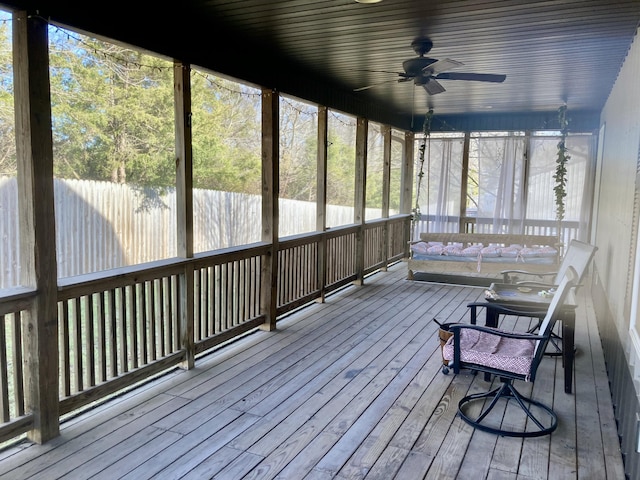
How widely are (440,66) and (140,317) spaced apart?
3.14 metres

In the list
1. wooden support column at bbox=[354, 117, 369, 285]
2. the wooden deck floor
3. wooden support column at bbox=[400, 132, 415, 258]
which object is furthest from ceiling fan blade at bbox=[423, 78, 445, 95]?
wooden support column at bbox=[400, 132, 415, 258]

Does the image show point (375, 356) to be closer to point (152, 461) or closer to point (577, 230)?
point (152, 461)

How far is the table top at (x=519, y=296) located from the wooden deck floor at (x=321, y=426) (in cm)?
60

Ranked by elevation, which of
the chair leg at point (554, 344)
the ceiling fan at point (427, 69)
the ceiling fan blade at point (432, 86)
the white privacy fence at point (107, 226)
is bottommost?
the chair leg at point (554, 344)

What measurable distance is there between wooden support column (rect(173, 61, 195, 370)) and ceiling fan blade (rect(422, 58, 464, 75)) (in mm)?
2010

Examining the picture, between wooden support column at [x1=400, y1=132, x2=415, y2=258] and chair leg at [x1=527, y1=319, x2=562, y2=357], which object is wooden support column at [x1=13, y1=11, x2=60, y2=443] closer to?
chair leg at [x1=527, y1=319, x2=562, y2=357]

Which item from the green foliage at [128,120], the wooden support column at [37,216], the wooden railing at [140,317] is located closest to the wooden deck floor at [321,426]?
the wooden railing at [140,317]

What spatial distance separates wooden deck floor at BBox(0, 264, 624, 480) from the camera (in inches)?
102

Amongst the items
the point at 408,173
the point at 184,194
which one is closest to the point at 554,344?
the point at 184,194

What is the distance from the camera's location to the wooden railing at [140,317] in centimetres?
273

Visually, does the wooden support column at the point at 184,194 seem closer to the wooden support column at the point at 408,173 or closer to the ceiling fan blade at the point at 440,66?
the ceiling fan blade at the point at 440,66

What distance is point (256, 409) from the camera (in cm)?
329

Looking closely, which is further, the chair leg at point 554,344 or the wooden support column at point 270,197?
the wooden support column at point 270,197

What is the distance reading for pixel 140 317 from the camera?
356 centimetres
